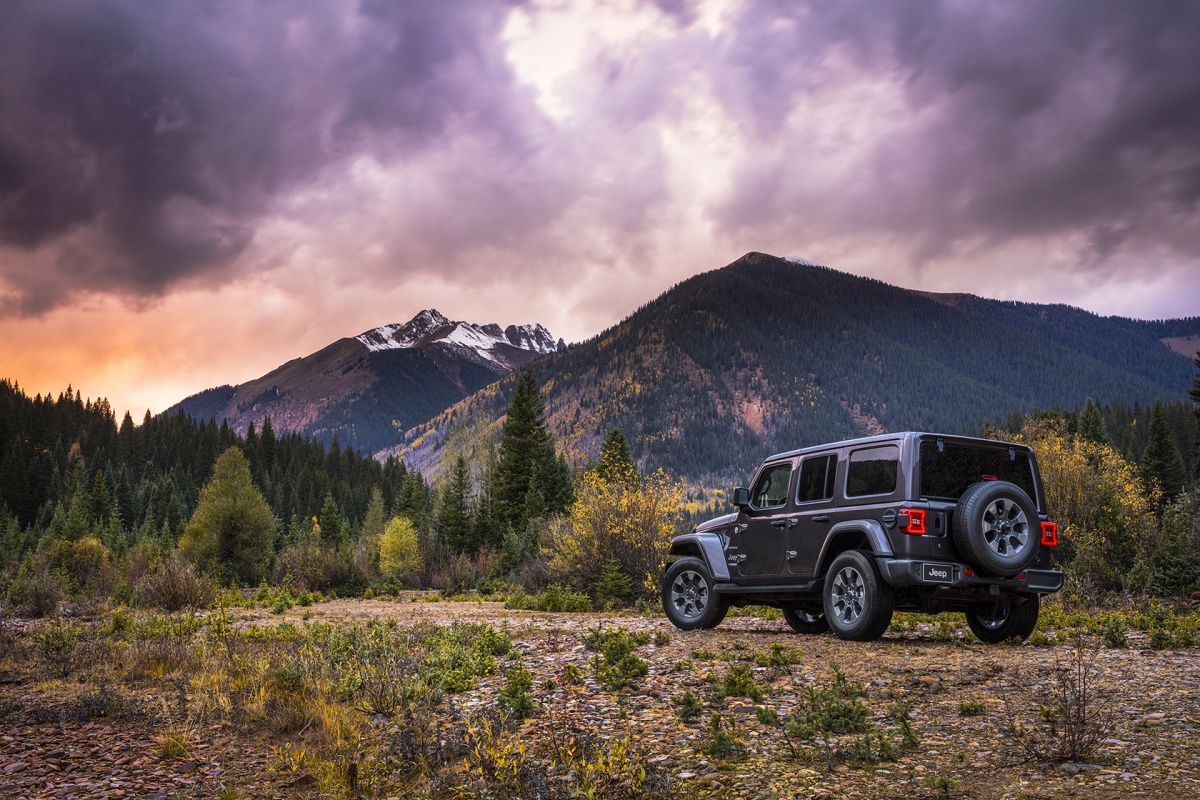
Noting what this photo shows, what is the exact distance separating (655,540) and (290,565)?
20536 mm

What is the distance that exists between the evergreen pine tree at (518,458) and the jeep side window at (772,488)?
40401 millimetres

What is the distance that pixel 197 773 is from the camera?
7211 millimetres

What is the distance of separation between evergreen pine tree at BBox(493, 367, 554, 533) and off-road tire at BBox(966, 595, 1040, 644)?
138ft

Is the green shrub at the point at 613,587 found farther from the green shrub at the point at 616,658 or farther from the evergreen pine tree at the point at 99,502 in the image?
the evergreen pine tree at the point at 99,502

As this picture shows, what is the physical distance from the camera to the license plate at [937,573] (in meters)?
8.76

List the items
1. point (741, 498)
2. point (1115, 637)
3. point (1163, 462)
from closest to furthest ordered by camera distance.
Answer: point (1115, 637), point (741, 498), point (1163, 462)

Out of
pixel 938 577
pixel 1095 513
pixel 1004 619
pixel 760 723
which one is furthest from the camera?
pixel 1095 513

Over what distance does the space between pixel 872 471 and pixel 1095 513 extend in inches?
1307

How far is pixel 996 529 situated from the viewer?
8914 millimetres

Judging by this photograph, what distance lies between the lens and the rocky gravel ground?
5.06 m

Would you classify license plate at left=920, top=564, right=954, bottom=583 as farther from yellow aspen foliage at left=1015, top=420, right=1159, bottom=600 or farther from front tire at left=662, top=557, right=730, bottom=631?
yellow aspen foliage at left=1015, top=420, right=1159, bottom=600

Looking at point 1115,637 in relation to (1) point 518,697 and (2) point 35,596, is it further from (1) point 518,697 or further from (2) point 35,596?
(2) point 35,596

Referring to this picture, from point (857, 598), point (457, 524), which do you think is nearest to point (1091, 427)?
point (457, 524)

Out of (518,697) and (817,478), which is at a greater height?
(817,478)
